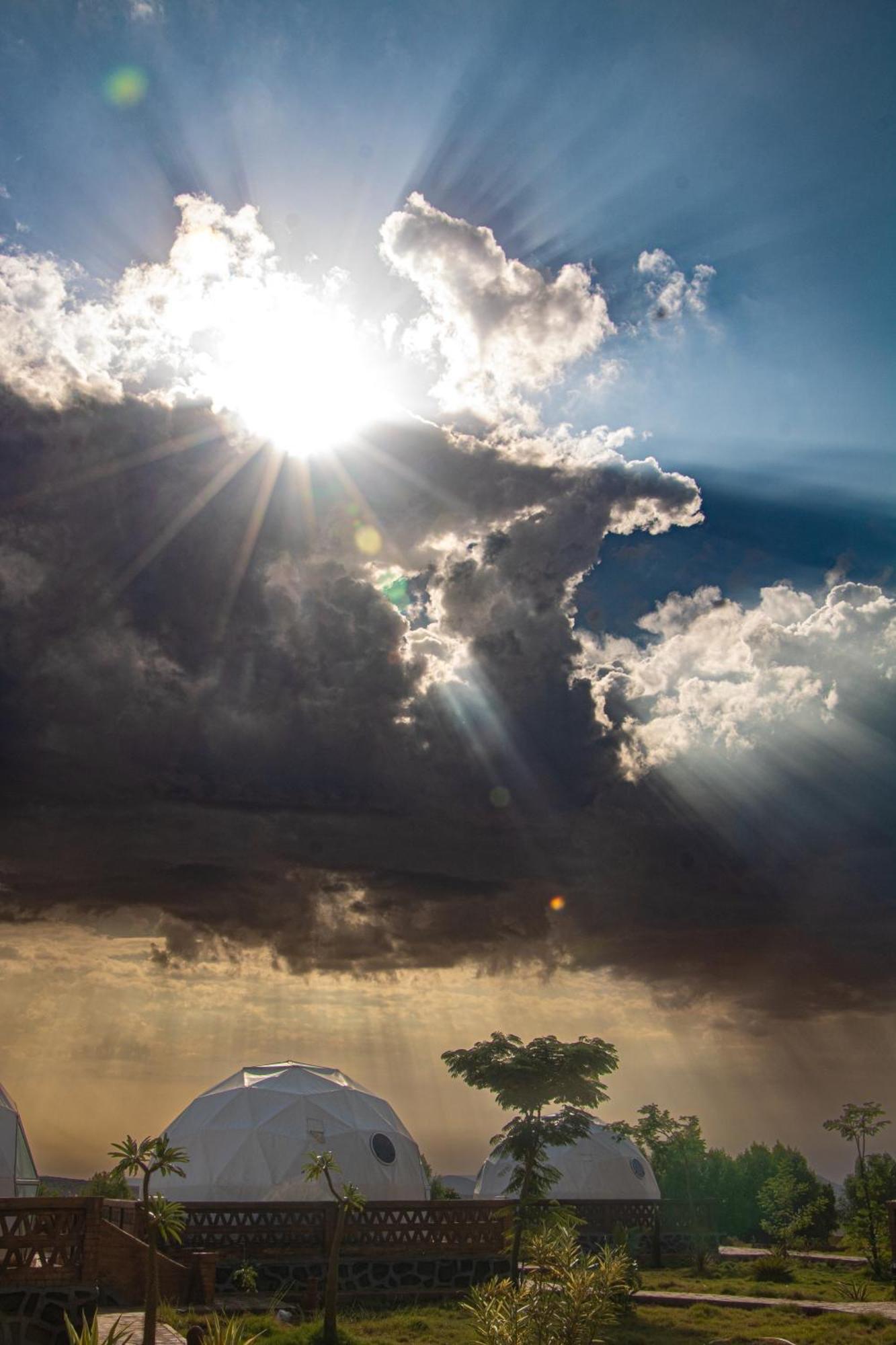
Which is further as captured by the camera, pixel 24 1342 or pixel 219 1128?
pixel 219 1128

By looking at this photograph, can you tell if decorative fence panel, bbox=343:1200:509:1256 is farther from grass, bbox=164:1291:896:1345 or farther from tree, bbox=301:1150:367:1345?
tree, bbox=301:1150:367:1345

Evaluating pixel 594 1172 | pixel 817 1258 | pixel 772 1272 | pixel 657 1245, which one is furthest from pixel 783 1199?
pixel 772 1272

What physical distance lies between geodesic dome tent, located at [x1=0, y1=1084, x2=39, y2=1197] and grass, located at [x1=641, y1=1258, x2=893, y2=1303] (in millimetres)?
20749

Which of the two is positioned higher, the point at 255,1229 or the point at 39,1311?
the point at 255,1229

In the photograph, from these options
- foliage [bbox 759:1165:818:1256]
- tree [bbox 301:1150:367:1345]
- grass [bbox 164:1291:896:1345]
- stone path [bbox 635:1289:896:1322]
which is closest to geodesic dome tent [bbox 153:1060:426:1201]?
grass [bbox 164:1291:896:1345]

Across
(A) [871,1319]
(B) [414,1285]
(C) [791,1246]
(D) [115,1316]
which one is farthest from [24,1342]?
(C) [791,1246]

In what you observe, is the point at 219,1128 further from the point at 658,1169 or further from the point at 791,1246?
the point at 658,1169

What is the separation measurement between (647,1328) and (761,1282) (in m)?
12.6

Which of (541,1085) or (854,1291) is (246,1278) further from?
(854,1291)

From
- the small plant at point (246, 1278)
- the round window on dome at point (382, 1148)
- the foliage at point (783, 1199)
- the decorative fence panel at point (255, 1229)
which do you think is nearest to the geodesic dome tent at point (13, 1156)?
the decorative fence panel at point (255, 1229)

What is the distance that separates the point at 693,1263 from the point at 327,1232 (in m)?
21.8

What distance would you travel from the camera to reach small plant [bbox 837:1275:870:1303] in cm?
2608

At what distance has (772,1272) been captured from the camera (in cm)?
3259

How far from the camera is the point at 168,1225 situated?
1769cm
